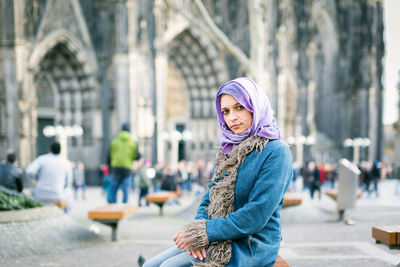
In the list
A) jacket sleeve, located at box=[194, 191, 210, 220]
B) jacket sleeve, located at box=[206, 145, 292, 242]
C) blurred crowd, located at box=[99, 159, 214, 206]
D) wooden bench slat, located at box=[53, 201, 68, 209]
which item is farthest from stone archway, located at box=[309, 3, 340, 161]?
jacket sleeve, located at box=[206, 145, 292, 242]

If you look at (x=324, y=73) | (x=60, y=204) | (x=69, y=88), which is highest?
(x=324, y=73)

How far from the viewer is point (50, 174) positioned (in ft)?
18.1

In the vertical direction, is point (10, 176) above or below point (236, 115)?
below

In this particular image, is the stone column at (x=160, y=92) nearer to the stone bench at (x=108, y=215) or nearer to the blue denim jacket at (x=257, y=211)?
the stone bench at (x=108, y=215)

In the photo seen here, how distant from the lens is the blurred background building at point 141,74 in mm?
14164

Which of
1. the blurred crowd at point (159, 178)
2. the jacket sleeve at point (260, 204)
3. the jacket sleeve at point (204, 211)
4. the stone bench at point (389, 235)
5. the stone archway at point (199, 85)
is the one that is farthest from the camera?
the stone archway at point (199, 85)

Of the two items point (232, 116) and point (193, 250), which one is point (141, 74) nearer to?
point (232, 116)

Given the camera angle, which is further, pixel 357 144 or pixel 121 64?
pixel 357 144

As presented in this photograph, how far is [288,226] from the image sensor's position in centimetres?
643

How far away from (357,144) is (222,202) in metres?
29.2

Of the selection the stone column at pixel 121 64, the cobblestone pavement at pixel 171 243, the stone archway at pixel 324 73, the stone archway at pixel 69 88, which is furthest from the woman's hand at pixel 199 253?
the stone archway at pixel 324 73

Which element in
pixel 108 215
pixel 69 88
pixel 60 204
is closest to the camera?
pixel 108 215

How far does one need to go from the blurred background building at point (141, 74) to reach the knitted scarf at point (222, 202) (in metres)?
6.02

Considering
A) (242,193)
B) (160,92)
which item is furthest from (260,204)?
(160,92)
